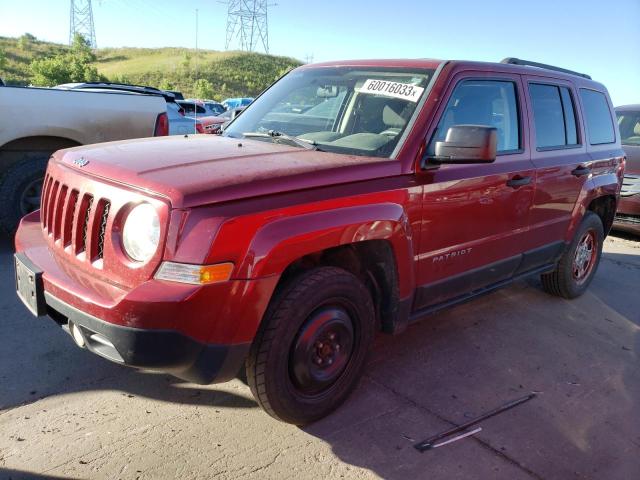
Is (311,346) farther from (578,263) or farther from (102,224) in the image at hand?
(578,263)

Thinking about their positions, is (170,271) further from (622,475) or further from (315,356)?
(622,475)

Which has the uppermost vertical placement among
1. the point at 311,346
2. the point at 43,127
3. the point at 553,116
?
the point at 553,116

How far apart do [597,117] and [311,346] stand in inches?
152

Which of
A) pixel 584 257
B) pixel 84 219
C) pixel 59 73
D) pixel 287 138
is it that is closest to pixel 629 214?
pixel 584 257

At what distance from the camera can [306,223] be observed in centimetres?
245

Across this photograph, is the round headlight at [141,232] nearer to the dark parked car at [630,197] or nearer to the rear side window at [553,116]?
the rear side window at [553,116]

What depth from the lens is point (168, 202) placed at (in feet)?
7.23

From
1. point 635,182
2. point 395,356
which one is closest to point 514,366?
point 395,356

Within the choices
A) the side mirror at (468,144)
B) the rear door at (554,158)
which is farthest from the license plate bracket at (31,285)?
the rear door at (554,158)

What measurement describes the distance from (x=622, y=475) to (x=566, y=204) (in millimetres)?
2345

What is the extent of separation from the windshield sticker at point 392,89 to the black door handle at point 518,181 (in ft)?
3.05

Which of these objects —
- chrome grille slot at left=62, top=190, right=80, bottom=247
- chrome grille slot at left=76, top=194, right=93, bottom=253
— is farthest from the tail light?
chrome grille slot at left=76, top=194, right=93, bottom=253

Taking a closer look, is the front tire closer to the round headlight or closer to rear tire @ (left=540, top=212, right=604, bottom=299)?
the round headlight

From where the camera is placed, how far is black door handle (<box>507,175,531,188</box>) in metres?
3.66
